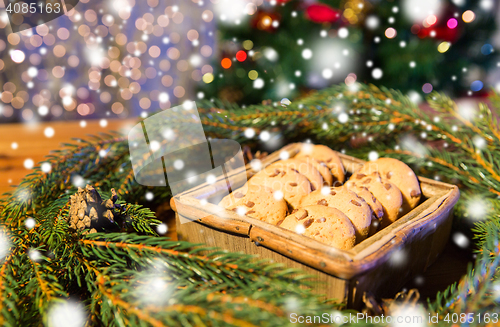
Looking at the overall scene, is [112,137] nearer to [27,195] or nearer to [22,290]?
[27,195]

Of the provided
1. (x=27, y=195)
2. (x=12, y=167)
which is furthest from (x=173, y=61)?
(x=27, y=195)

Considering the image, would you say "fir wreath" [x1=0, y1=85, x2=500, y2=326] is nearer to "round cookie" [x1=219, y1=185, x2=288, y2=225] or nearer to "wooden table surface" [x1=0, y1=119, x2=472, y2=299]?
"wooden table surface" [x1=0, y1=119, x2=472, y2=299]

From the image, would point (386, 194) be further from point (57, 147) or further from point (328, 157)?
point (57, 147)

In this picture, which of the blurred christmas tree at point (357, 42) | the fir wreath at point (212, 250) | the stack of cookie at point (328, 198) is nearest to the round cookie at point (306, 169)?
the stack of cookie at point (328, 198)

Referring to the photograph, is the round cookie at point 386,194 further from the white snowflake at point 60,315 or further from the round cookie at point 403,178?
the white snowflake at point 60,315

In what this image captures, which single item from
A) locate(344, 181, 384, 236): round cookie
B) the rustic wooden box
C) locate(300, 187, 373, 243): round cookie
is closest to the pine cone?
the rustic wooden box
